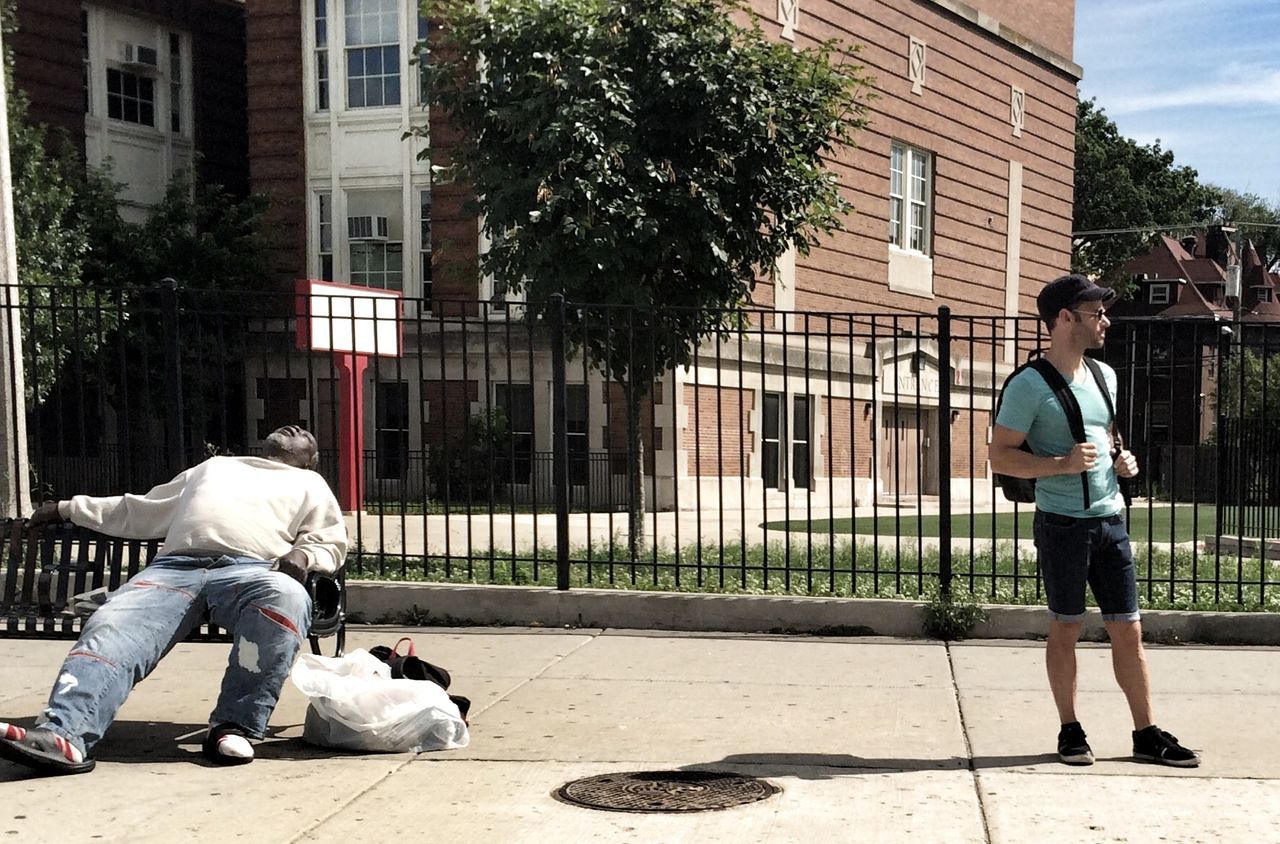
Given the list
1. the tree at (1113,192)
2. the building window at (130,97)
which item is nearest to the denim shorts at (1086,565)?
the building window at (130,97)

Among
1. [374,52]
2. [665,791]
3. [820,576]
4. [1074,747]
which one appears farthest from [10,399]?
[374,52]

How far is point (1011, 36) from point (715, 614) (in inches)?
1087

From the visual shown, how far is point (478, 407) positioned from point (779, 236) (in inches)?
419

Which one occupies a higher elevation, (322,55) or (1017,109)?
(1017,109)

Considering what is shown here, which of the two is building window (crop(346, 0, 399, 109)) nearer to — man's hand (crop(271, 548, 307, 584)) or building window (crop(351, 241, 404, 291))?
building window (crop(351, 241, 404, 291))

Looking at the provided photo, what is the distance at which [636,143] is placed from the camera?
536 inches

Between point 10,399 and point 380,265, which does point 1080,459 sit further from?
point 380,265

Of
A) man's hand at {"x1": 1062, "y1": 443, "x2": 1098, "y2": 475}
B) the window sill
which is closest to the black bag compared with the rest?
man's hand at {"x1": 1062, "y1": 443, "x2": 1098, "y2": 475}

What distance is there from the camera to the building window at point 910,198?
3023cm

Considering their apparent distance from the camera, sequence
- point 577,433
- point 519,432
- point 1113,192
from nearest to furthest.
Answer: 1. point 577,433
2. point 519,432
3. point 1113,192

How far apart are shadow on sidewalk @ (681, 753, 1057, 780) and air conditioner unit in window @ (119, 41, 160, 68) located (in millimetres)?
23709

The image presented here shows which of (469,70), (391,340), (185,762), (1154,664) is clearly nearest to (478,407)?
(391,340)

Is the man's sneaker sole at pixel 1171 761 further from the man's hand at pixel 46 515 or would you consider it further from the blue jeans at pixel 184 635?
the man's hand at pixel 46 515

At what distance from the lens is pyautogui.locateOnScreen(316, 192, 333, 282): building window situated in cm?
2536
